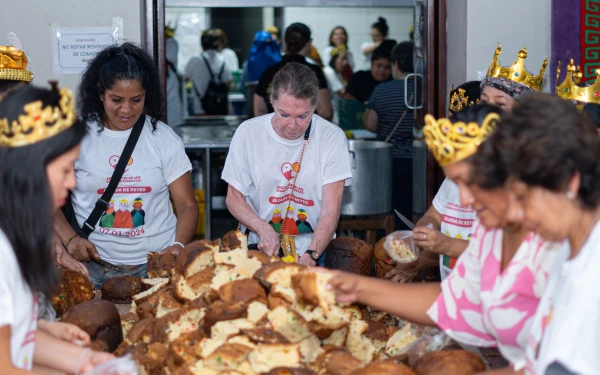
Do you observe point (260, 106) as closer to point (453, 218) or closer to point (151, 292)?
point (453, 218)

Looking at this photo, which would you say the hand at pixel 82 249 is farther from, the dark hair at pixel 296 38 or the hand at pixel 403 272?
the dark hair at pixel 296 38

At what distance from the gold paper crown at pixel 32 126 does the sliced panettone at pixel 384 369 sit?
114cm

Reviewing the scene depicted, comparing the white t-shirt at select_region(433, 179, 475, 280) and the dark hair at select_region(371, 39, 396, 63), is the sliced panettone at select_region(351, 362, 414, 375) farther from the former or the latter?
the dark hair at select_region(371, 39, 396, 63)

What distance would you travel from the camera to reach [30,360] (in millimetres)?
2260

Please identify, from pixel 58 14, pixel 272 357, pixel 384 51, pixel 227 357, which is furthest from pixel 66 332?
pixel 384 51

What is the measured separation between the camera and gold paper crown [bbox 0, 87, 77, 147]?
6.88 feet

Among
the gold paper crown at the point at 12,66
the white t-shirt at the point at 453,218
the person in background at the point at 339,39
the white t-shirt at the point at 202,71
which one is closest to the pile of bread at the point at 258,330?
the white t-shirt at the point at 453,218

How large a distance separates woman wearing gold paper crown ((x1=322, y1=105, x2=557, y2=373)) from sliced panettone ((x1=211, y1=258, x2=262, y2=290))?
1.39 ft

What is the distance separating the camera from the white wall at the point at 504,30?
4.98m

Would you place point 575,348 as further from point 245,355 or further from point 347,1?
point 347,1

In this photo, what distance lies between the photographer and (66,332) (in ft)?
8.50

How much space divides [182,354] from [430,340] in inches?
34.3

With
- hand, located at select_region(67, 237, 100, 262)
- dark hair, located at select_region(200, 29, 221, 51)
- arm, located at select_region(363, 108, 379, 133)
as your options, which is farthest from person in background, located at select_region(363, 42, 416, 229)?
dark hair, located at select_region(200, 29, 221, 51)

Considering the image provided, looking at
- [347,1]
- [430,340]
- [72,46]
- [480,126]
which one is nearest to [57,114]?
[480,126]
